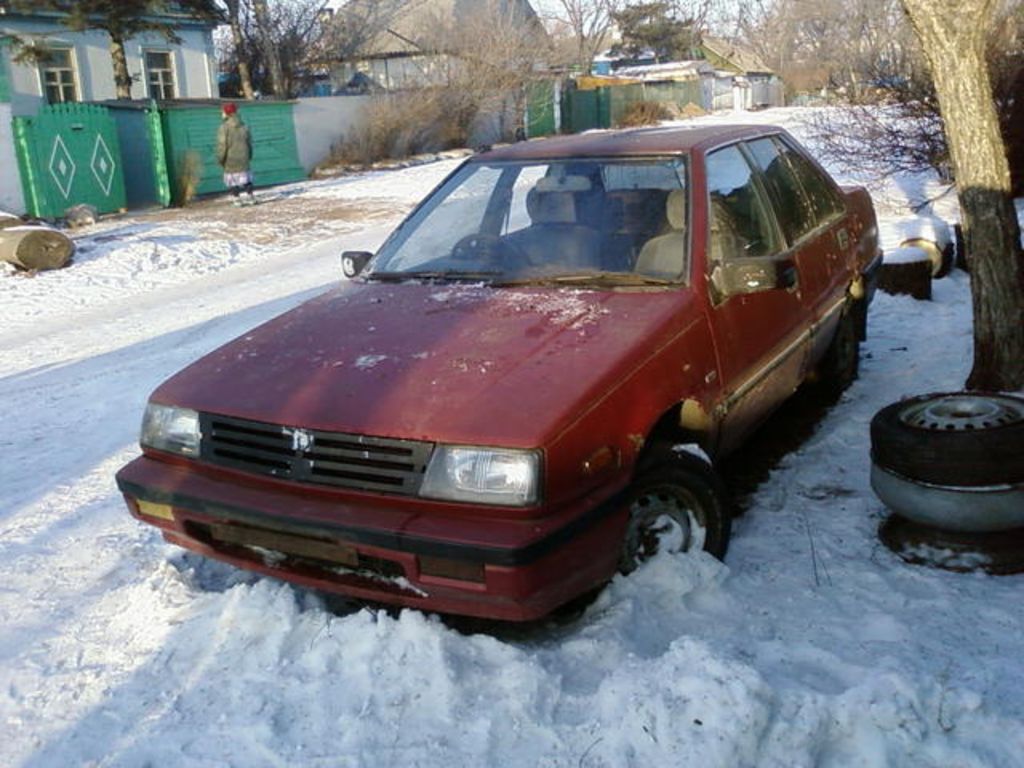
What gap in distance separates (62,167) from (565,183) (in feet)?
52.5

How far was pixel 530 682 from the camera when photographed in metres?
3.03

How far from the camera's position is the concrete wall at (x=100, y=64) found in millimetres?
22859

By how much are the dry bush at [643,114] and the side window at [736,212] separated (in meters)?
36.3

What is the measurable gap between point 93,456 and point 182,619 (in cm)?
234

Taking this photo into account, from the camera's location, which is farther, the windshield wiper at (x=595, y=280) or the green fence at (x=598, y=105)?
the green fence at (x=598, y=105)

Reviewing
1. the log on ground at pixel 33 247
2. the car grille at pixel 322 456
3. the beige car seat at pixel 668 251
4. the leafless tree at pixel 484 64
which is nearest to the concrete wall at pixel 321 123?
the leafless tree at pixel 484 64

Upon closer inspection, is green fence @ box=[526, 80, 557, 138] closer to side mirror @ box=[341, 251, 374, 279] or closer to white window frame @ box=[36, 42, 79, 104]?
white window frame @ box=[36, 42, 79, 104]

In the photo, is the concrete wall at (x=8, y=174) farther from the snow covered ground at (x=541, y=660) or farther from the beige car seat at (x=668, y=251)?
the beige car seat at (x=668, y=251)

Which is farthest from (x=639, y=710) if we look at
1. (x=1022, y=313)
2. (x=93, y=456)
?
(x=93, y=456)

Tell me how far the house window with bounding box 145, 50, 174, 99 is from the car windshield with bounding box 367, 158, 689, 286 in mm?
25044

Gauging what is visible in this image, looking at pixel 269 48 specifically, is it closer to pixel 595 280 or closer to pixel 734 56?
pixel 595 280

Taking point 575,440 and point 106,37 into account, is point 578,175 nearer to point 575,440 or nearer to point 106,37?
point 575,440

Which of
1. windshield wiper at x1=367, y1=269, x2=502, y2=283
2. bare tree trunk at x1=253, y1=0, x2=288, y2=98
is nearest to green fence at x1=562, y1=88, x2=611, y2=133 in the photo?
bare tree trunk at x1=253, y1=0, x2=288, y2=98

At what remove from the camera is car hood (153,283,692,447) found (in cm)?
312
